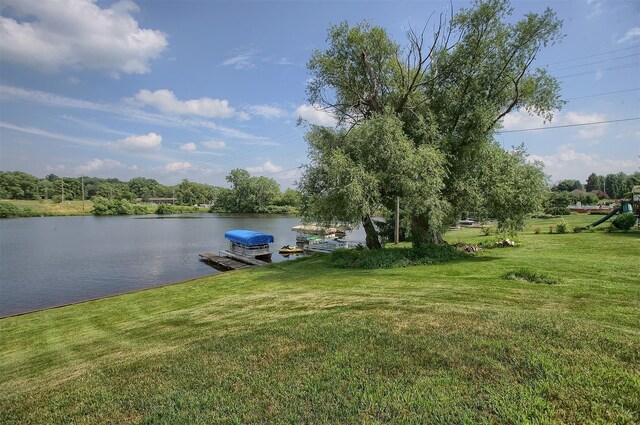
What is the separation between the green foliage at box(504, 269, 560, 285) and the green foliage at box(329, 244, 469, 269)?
4.77 m

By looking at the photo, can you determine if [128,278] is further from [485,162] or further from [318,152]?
[485,162]

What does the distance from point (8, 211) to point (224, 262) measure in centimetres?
10157

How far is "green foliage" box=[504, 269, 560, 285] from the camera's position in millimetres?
9094

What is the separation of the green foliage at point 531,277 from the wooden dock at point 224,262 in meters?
20.8

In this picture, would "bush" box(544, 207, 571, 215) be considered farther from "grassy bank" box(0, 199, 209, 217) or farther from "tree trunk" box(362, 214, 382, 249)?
"grassy bank" box(0, 199, 209, 217)

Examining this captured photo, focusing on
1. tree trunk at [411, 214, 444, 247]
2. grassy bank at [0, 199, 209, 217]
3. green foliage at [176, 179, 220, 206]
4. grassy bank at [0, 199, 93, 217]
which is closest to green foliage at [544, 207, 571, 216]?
tree trunk at [411, 214, 444, 247]

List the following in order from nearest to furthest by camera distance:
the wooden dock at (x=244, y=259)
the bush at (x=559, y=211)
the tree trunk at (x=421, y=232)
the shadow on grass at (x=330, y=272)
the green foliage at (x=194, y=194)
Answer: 1. the shadow on grass at (x=330, y=272)
2. the tree trunk at (x=421, y=232)
3. the wooden dock at (x=244, y=259)
4. the bush at (x=559, y=211)
5. the green foliage at (x=194, y=194)

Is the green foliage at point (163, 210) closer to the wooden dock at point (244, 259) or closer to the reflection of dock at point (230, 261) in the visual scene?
the reflection of dock at point (230, 261)

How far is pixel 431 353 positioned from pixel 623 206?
35331mm

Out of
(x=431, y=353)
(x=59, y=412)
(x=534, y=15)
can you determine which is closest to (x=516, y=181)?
(x=534, y=15)

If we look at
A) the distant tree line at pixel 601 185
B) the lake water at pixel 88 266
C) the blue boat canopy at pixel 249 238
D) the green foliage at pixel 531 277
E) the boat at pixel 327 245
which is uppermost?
the distant tree line at pixel 601 185

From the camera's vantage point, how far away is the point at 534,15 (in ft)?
50.9

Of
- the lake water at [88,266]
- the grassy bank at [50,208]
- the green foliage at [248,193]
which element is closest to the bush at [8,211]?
the grassy bank at [50,208]

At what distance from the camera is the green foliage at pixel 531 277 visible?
9094 millimetres
